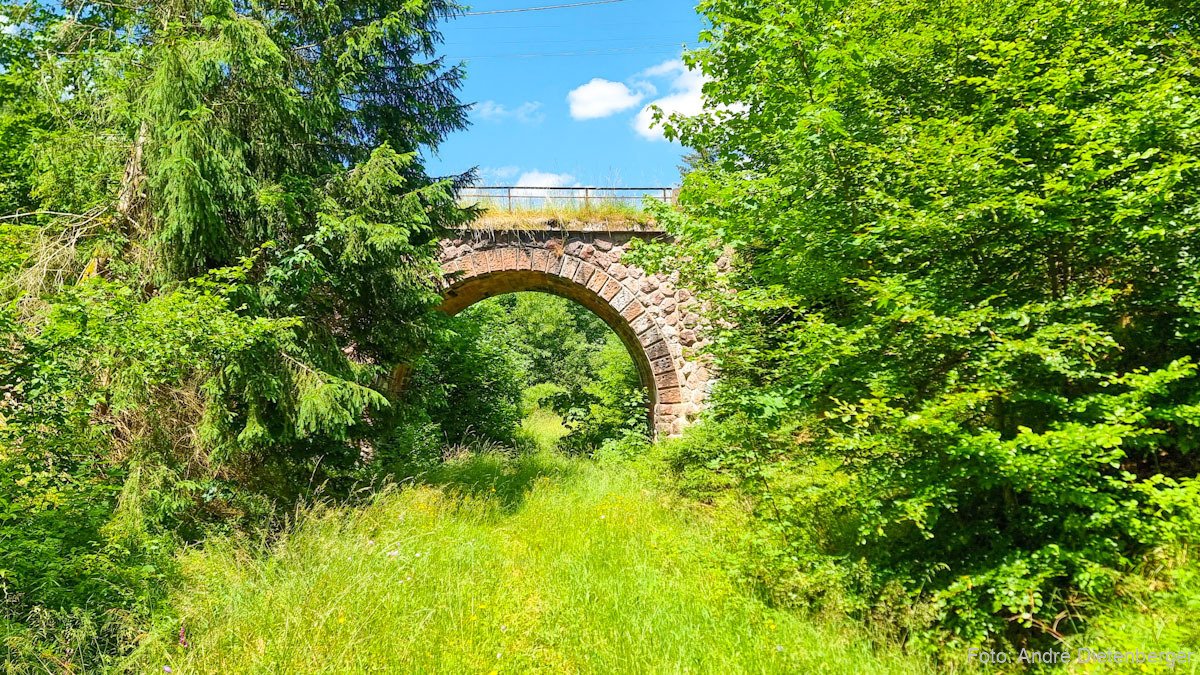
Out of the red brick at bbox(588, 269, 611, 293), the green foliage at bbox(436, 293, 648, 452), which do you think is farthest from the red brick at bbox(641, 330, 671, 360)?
the green foliage at bbox(436, 293, 648, 452)

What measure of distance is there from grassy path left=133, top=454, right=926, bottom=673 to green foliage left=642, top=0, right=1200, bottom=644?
671mm

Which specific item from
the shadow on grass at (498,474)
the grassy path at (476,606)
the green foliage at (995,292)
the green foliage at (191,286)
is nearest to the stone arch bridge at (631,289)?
the shadow on grass at (498,474)

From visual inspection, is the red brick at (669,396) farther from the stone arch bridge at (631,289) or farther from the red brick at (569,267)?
the red brick at (569,267)

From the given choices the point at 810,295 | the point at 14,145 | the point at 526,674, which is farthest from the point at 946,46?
the point at 14,145

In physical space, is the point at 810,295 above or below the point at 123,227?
below

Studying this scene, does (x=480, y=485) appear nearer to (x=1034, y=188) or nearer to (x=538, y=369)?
(x=1034, y=188)

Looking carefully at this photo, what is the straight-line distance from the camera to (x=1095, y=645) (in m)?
2.64

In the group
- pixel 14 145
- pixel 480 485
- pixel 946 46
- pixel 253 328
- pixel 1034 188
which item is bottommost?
pixel 480 485

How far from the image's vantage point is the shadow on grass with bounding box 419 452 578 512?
234 inches

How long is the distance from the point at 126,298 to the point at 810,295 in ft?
14.9

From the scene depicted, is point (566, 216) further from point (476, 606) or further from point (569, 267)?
point (476, 606)

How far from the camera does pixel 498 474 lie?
268 inches

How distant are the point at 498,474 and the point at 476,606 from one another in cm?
355

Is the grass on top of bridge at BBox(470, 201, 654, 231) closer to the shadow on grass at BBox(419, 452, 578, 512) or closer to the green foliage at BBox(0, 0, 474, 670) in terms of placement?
the green foliage at BBox(0, 0, 474, 670)
